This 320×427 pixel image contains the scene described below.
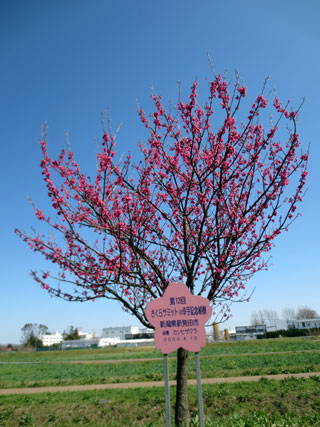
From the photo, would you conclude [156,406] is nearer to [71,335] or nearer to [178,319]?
[178,319]

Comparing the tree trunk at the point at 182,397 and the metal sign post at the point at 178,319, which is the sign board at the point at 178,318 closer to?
the metal sign post at the point at 178,319

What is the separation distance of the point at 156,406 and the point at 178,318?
6079mm

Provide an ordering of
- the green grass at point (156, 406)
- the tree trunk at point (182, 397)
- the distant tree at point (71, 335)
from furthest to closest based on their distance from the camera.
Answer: the distant tree at point (71, 335) → the green grass at point (156, 406) → the tree trunk at point (182, 397)

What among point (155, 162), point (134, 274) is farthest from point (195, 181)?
point (134, 274)

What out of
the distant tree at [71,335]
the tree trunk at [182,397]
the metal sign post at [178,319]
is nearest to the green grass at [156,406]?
the tree trunk at [182,397]

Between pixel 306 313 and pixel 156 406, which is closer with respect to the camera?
pixel 156 406

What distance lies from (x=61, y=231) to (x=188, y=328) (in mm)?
3589

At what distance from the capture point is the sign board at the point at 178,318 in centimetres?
539

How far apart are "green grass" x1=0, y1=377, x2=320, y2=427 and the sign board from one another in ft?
11.6

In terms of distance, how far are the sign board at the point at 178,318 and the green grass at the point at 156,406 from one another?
3.55m

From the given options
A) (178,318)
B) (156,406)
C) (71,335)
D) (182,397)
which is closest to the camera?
(178,318)

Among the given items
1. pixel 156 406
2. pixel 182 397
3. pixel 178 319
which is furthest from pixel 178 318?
pixel 156 406

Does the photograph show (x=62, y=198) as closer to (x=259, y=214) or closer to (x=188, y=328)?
(x=188, y=328)

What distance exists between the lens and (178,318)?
18.0 feet
